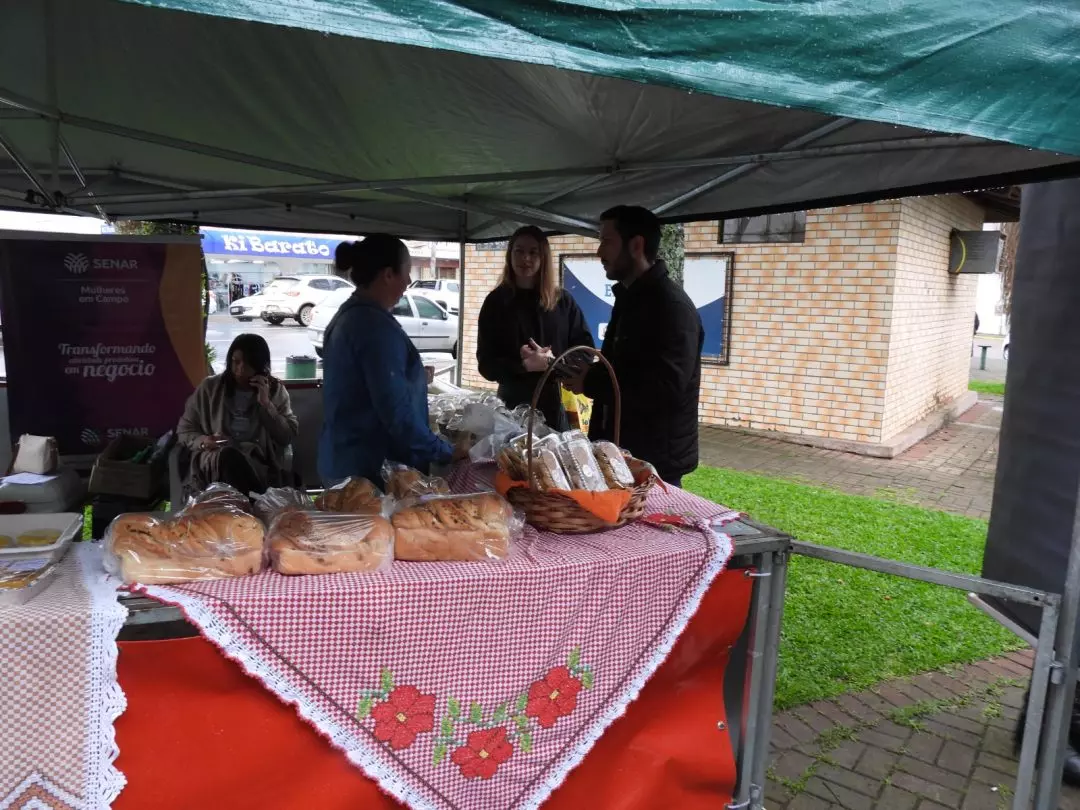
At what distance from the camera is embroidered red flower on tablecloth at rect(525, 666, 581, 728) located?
1.85 m

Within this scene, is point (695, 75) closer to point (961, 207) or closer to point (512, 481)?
point (512, 481)

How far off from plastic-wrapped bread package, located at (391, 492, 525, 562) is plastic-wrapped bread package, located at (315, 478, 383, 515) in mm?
92

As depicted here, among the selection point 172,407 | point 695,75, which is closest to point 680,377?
point 695,75

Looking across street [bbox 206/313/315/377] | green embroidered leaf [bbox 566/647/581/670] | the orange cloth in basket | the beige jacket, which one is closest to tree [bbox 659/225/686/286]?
the beige jacket

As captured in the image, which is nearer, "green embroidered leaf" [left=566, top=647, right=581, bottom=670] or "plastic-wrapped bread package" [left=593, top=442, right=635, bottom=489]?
"green embroidered leaf" [left=566, top=647, right=581, bottom=670]

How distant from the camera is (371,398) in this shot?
9.10 ft

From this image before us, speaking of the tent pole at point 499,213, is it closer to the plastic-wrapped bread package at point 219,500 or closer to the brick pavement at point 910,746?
the plastic-wrapped bread package at point 219,500

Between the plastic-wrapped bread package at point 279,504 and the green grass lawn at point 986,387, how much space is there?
14814mm

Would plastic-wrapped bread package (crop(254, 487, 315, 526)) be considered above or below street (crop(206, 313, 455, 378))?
above

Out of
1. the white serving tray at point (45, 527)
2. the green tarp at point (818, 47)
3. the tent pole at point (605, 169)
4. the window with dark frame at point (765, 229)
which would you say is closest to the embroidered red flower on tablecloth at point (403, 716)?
the white serving tray at point (45, 527)

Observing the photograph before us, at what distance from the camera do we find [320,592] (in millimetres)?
1627

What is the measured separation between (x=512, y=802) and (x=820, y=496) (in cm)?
547

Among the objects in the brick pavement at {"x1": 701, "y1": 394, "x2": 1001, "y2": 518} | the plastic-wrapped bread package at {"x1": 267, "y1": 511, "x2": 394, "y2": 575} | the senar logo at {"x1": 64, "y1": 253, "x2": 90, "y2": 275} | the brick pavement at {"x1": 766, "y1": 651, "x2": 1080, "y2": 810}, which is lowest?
the brick pavement at {"x1": 766, "y1": 651, "x2": 1080, "y2": 810}

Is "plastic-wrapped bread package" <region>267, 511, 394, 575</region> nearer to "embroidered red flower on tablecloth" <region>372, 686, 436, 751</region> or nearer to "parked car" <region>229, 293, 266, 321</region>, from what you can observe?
"embroidered red flower on tablecloth" <region>372, 686, 436, 751</region>
